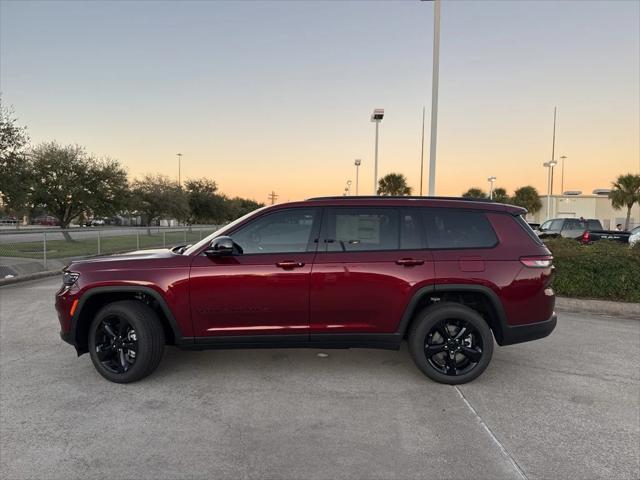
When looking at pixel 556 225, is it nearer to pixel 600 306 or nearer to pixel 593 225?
pixel 593 225

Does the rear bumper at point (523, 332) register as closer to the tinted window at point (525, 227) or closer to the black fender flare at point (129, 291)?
the tinted window at point (525, 227)

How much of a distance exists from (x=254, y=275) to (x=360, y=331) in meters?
1.16

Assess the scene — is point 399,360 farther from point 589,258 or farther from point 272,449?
point 589,258

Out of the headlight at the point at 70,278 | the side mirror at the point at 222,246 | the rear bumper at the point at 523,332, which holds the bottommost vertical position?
the rear bumper at the point at 523,332

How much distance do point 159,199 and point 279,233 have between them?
28854 mm

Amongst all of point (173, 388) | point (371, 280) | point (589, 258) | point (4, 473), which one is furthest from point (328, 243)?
point (589, 258)

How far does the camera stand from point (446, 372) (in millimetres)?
4027

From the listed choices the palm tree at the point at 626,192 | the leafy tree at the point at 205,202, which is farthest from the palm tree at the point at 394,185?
the palm tree at the point at 626,192

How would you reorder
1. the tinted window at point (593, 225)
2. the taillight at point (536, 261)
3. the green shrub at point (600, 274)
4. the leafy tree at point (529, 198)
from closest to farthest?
the taillight at point (536, 261) → the green shrub at point (600, 274) → the tinted window at point (593, 225) → the leafy tree at point (529, 198)

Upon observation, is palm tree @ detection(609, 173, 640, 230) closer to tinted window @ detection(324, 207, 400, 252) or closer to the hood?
tinted window @ detection(324, 207, 400, 252)

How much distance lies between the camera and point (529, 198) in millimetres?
56969

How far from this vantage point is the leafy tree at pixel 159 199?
30.2m

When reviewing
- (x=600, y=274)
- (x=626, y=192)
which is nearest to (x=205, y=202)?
(x=600, y=274)

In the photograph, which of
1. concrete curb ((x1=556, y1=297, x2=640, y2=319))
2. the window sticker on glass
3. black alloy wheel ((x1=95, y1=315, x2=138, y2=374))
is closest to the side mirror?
the window sticker on glass
